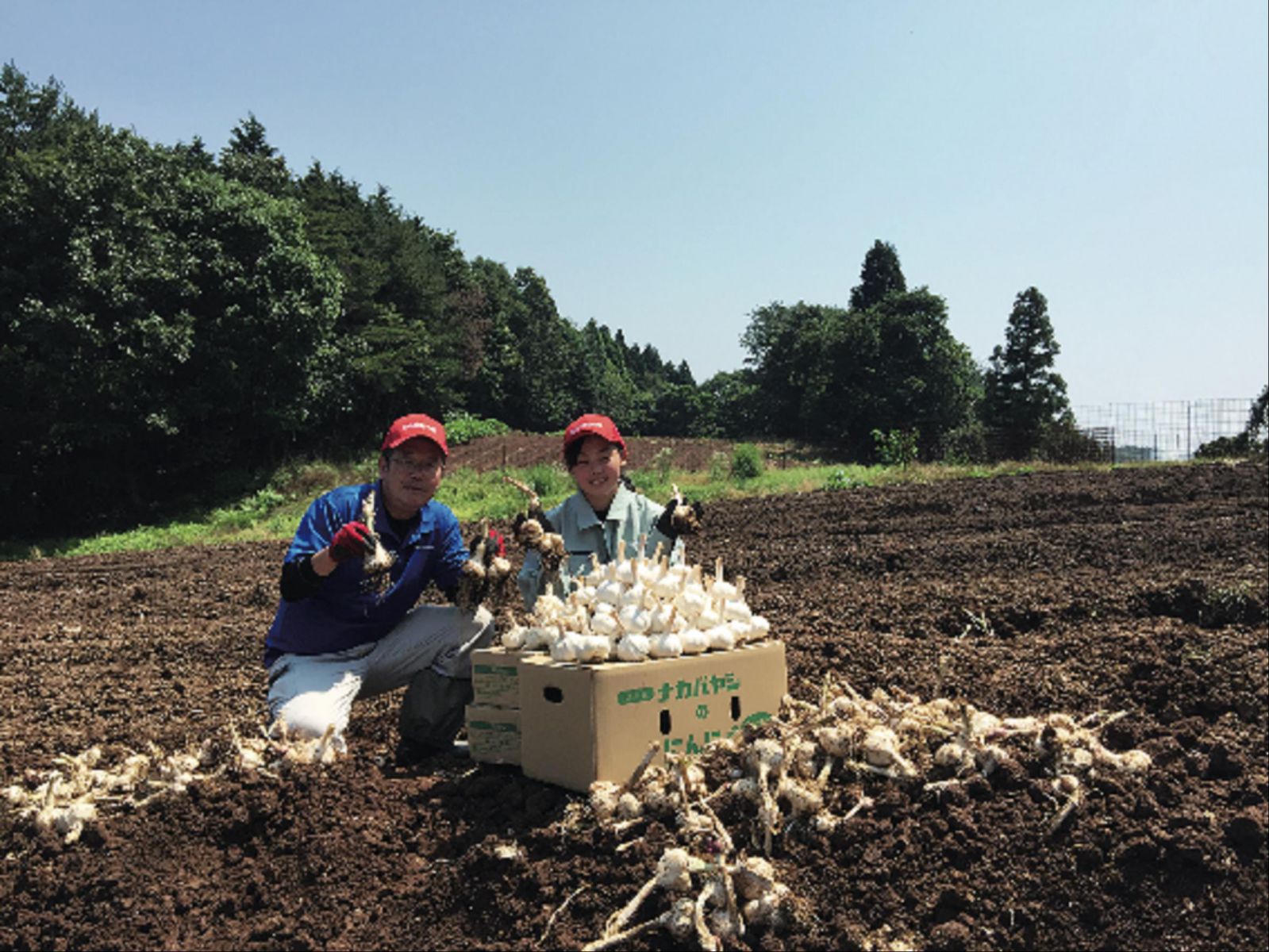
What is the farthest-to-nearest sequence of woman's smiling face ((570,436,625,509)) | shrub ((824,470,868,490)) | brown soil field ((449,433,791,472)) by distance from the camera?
brown soil field ((449,433,791,472))
shrub ((824,470,868,490))
woman's smiling face ((570,436,625,509))

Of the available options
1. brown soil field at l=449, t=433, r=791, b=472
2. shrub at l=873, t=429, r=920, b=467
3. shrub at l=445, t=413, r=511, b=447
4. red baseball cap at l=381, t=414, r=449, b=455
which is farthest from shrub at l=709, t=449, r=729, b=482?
red baseball cap at l=381, t=414, r=449, b=455

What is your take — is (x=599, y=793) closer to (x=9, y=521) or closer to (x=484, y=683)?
(x=484, y=683)

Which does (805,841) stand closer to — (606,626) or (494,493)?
(606,626)

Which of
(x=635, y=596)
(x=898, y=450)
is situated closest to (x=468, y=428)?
(x=898, y=450)

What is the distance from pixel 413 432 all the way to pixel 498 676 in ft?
3.53

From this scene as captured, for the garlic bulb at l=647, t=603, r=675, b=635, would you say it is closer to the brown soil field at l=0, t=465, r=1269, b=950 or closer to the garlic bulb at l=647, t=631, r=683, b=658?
the garlic bulb at l=647, t=631, r=683, b=658

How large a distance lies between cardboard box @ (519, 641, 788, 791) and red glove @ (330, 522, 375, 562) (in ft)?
2.65

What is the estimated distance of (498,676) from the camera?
125 inches

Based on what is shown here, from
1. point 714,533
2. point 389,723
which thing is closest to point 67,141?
point 714,533

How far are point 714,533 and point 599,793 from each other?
9.02m

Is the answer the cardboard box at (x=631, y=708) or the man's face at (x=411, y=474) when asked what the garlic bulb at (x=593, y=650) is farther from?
the man's face at (x=411, y=474)

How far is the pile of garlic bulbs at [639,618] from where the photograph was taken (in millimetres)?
2914

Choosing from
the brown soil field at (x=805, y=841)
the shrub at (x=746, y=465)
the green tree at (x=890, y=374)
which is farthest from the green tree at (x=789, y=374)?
the brown soil field at (x=805, y=841)

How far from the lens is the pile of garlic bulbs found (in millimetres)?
2914
